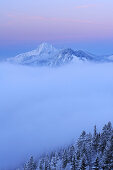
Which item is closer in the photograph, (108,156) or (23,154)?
(108,156)

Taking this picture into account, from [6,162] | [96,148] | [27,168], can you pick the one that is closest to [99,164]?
[96,148]

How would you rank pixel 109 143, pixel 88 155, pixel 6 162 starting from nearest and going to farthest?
pixel 109 143 → pixel 88 155 → pixel 6 162

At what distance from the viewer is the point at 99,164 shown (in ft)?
187

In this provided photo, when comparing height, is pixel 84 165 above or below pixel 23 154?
below

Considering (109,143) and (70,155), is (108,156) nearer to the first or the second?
(109,143)

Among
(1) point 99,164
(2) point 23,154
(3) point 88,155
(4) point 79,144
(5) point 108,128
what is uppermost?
(2) point 23,154

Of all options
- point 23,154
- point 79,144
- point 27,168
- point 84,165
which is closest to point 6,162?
point 23,154

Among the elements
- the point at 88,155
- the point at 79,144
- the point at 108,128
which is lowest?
the point at 88,155

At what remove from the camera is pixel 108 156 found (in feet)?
186

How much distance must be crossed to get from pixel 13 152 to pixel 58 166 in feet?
417

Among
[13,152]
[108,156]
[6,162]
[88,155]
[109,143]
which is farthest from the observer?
[13,152]

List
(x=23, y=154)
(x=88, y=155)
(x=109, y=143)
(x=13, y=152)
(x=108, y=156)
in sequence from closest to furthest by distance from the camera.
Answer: (x=108, y=156) < (x=109, y=143) < (x=88, y=155) < (x=23, y=154) < (x=13, y=152)

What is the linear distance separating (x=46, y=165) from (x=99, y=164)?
2685 centimetres

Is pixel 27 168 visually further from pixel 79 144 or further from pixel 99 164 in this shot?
pixel 99 164
